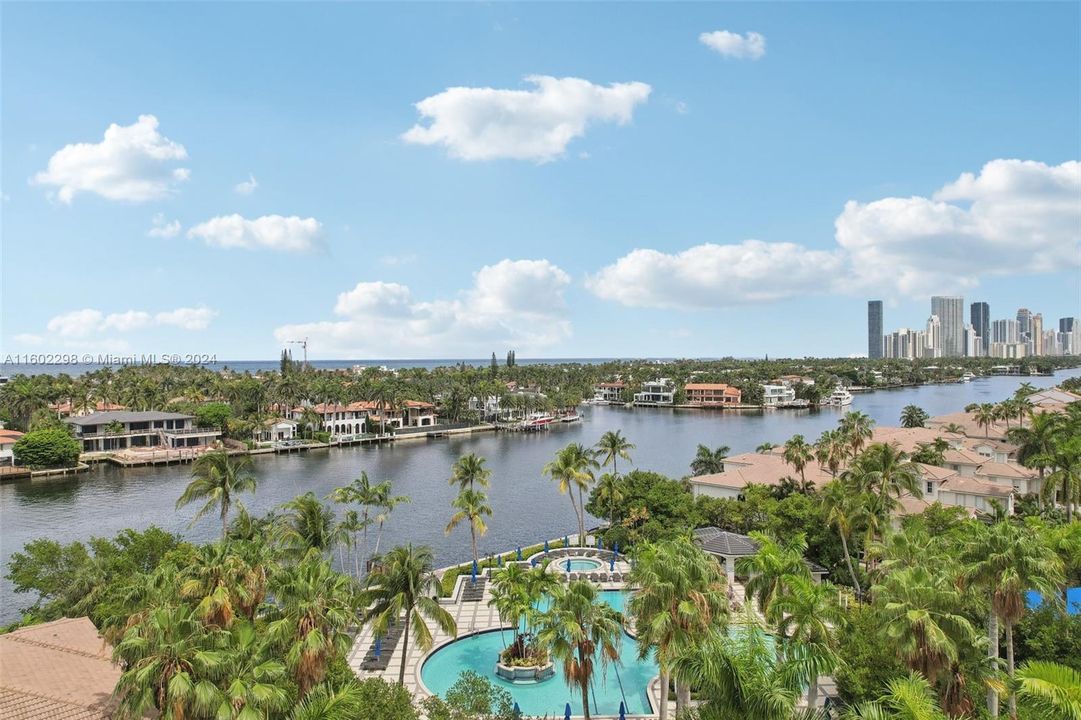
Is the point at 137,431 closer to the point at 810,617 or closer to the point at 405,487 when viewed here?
the point at 405,487

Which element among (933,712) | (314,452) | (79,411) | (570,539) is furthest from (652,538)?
(79,411)

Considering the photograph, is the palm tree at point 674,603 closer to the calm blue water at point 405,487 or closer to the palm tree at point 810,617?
the palm tree at point 810,617

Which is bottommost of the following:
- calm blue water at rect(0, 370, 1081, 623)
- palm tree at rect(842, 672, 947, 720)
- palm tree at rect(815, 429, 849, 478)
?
calm blue water at rect(0, 370, 1081, 623)

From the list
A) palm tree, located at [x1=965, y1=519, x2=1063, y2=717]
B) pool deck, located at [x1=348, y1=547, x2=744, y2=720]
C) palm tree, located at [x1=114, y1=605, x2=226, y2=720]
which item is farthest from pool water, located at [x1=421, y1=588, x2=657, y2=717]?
palm tree, located at [x1=114, y1=605, x2=226, y2=720]

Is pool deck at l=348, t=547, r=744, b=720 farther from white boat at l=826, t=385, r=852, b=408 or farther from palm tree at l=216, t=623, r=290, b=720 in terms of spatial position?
white boat at l=826, t=385, r=852, b=408

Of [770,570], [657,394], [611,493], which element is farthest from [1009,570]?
[657,394]

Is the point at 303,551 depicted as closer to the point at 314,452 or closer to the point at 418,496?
the point at 418,496
